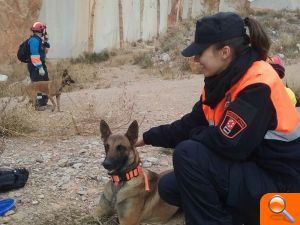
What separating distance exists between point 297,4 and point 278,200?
40103 mm

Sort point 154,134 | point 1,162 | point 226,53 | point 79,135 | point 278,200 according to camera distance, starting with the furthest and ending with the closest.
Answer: point 79,135
point 1,162
point 154,134
point 226,53
point 278,200

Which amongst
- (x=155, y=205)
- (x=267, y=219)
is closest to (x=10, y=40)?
(x=155, y=205)

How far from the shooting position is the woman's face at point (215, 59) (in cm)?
316

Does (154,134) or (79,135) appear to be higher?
(154,134)

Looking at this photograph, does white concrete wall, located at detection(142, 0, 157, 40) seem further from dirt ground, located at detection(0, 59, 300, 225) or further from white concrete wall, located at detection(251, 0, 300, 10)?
white concrete wall, located at detection(251, 0, 300, 10)

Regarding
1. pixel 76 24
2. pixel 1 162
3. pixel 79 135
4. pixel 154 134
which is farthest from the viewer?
pixel 76 24

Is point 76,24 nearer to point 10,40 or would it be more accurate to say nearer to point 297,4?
point 10,40

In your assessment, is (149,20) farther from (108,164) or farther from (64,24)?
(108,164)

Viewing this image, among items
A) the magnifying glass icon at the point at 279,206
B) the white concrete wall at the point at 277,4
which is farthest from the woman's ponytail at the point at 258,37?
the white concrete wall at the point at 277,4

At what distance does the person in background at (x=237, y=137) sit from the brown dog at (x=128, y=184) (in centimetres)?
69

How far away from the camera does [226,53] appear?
3.15 metres

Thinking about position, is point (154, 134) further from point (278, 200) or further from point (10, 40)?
point (10, 40)

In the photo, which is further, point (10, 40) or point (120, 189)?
point (10, 40)

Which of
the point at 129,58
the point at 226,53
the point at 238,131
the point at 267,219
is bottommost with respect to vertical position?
the point at 129,58
